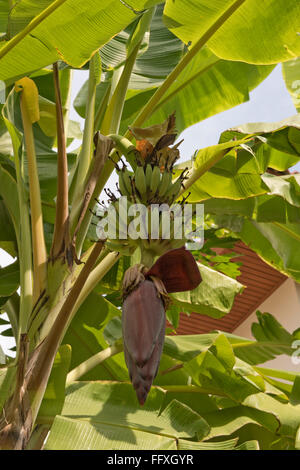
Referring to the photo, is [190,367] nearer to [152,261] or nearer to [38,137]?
[152,261]

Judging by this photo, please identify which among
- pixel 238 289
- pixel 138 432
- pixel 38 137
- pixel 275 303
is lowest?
pixel 275 303

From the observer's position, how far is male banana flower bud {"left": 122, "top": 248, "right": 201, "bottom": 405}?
32.6 inches

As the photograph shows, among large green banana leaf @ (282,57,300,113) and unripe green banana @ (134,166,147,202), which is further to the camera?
large green banana leaf @ (282,57,300,113)

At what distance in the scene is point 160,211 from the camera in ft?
3.18

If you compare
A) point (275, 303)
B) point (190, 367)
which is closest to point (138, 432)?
point (190, 367)

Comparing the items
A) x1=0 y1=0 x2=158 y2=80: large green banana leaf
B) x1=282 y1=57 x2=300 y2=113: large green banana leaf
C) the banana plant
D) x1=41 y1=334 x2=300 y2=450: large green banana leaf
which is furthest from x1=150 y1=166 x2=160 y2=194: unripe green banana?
x1=282 y1=57 x2=300 y2=113: large green banana leaf

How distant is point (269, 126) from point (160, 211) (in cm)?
90

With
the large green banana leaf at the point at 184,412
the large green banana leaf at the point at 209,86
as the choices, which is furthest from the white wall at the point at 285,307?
the large green banana leaf at the point at 209,86

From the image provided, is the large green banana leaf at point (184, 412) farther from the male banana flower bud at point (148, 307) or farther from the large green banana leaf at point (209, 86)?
the large green banana leaf at point (209, 86)

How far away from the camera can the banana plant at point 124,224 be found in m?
1.01

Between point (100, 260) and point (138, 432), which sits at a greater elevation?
point (100, 260)

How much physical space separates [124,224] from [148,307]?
0.65ft

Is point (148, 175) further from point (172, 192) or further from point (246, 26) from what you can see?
point (246, 26)

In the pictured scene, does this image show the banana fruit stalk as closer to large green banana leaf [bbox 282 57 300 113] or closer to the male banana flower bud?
the male banana flower bud
